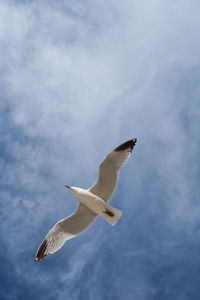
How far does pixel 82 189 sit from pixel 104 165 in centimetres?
110

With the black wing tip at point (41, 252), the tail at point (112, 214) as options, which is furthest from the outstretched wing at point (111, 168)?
the black wing tip at point (41, 252)

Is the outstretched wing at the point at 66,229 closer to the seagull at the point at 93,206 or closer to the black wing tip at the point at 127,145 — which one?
the seagull at the point at 93,206

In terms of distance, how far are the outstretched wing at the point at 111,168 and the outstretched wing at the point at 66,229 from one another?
883 millimetres

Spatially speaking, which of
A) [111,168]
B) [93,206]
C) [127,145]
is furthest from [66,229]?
[127,145]

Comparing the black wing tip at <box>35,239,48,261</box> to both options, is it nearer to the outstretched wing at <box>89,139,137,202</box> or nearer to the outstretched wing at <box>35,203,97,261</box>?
the outstretched wing at <box>35,203,97,261</box>

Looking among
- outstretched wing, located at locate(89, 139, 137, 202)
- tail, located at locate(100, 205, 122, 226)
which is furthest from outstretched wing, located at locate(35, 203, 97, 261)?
outstretched wing, located at locate(89, 139, 137, 202)

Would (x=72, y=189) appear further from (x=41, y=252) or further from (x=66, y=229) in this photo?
(x=41, y=252)

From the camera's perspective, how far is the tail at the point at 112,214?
8883mm

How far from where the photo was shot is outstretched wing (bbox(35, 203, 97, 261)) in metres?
9.45

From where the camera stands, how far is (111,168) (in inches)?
352

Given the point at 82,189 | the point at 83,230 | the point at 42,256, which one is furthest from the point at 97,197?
the point at 42,256

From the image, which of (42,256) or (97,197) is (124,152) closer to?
(97,197)

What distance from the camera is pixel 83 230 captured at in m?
9.60

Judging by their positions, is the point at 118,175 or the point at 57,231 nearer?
the point at 118,175
